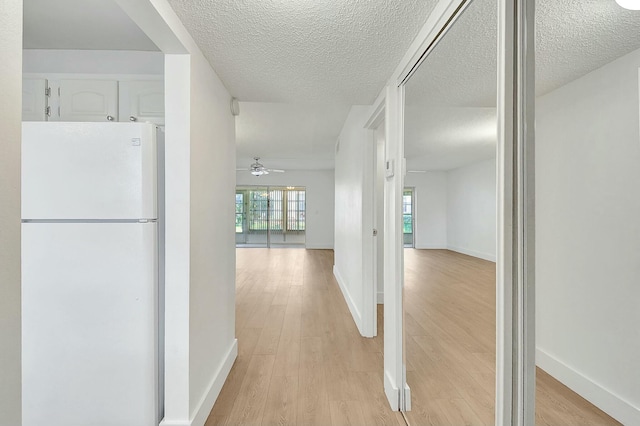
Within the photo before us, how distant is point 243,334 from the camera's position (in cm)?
313

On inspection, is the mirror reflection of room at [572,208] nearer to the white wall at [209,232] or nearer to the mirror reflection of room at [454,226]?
the mirror reflection of room at [454,226]

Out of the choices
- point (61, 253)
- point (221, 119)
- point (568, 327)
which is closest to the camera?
point (568, 327)

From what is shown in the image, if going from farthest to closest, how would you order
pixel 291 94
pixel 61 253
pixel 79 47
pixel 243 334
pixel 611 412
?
pixel 243 334, pixel 291 94, pixel 79 47, pixel 61 253, pixel 611 412

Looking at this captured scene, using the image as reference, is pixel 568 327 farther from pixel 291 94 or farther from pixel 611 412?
pixel 291 94

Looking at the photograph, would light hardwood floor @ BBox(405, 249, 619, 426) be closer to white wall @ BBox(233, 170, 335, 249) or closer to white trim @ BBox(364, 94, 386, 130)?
white trim @ BBox(364, 94, 386, 130)

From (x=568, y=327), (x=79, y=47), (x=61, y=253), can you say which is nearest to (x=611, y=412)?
(x=568, y=327)

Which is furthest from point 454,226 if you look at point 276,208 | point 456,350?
point 276,208

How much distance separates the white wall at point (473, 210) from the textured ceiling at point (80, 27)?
2.11 metres

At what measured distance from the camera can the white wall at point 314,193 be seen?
371 inches

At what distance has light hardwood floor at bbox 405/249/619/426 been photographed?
883 mm

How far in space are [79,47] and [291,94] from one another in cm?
148

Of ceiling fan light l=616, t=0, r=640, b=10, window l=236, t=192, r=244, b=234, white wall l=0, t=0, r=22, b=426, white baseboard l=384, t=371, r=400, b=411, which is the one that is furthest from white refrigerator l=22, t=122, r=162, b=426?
window l=236, t=192, r=244, b=234

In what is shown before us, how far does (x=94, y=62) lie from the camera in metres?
2.12

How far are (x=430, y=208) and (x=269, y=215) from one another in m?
8.17
